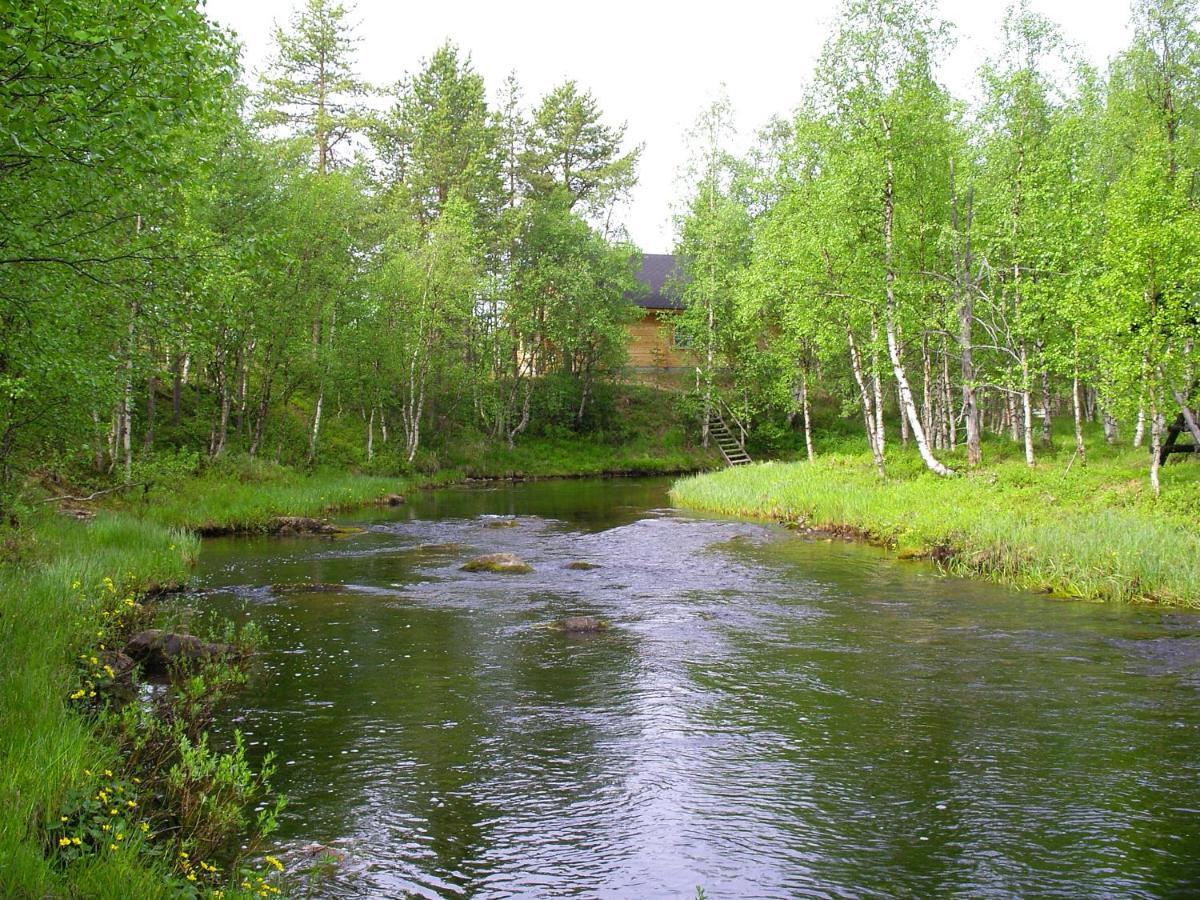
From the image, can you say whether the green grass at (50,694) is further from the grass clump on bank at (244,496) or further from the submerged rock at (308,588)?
the grass clump on bank at (244,496)

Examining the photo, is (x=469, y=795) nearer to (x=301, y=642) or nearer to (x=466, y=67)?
(x=301, y=642)

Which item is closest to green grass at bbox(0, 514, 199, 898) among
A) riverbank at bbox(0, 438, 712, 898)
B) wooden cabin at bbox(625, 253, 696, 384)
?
riverbank at bbox(0, 438, 712, 898)

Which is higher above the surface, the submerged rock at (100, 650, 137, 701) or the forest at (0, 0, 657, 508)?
the forest at (0, 0, 657, 508)

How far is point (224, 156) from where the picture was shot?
2973 centimetres

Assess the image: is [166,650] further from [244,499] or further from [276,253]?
[244,499]

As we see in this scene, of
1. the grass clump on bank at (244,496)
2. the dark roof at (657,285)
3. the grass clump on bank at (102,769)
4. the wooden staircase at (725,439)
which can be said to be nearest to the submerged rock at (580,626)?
the grass clump on bank at (102,769)

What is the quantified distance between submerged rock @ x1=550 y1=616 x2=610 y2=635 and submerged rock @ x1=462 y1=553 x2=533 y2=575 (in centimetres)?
535

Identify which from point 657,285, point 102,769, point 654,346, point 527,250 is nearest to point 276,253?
point 102,769

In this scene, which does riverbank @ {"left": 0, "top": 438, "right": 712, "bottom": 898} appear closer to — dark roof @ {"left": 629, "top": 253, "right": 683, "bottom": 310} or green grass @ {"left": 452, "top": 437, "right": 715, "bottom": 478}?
green grass @ {"left": 452, "top": 437, "right": 715, "bottom": 478}

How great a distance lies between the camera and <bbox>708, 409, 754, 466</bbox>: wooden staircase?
48578 millimetres

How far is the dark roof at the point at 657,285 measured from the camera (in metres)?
56.9

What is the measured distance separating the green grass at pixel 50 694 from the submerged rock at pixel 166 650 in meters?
0.71

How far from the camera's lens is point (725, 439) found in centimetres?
5309

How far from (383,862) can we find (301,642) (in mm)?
7337
